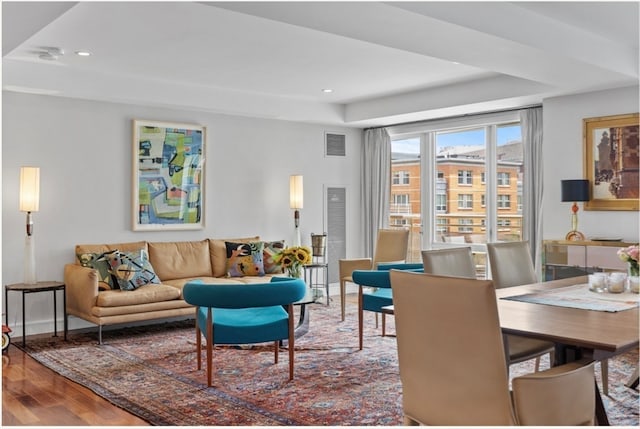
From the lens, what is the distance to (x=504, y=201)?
23.2 ft

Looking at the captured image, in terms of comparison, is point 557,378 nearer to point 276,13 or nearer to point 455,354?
point 455,354

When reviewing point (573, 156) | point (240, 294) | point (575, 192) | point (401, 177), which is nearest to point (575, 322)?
point (240, 294)

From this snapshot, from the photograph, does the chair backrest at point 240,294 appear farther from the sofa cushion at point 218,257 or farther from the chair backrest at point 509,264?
the sofa cushion at point 218,257

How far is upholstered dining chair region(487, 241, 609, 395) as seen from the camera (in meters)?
4.12

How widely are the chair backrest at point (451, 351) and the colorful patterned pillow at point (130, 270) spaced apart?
389cm

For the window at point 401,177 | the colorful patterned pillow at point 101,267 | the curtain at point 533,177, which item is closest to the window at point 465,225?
the curtain at point 533,177

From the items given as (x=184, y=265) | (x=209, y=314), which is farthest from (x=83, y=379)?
(x=184, y=265)

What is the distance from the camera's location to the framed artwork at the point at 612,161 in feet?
18.2

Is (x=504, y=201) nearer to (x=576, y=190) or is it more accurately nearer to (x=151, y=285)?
(x=576, y=190)

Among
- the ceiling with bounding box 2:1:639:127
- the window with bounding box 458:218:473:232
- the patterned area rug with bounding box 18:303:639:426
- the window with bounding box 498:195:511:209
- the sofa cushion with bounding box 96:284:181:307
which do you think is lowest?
the patterned area rug with bounding box 18:303:639:426

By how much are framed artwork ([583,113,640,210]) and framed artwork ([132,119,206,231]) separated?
404 centimetres

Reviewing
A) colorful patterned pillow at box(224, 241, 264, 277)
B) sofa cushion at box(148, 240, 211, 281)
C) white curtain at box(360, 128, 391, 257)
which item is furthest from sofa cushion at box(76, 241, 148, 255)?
white curtain at box(360, 128, 391, 257)

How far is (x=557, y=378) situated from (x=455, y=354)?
38cm

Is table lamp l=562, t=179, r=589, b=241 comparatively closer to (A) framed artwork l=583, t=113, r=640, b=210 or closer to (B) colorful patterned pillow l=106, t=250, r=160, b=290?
(A) framed artwork l=583, t=113, r=640, b=210
